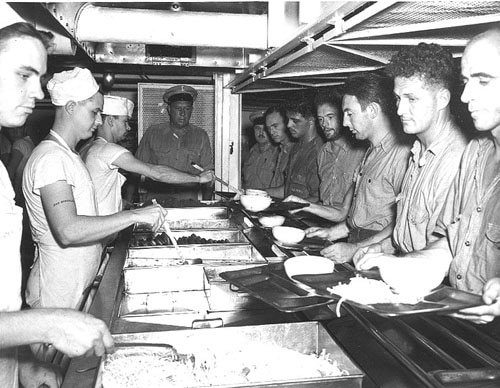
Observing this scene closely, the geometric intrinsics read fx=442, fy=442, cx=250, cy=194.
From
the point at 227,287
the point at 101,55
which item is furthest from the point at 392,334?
the point at 101,55

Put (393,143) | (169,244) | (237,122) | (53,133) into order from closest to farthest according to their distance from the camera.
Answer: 1. (53,133)
2. (169,244)
3. (393,143)
4. (237,122)

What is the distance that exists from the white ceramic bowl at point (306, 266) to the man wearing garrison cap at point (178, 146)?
3.54 m

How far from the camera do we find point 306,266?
1470mm

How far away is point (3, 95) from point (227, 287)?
1.09 meters

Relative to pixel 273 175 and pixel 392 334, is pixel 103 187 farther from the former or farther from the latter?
pixel 273 175

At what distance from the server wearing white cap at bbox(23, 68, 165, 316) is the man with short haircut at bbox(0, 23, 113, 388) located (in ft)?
1.95

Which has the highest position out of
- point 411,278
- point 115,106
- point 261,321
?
point 115,106

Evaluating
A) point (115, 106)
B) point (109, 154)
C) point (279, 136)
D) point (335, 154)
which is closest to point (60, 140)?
point (109, 154)

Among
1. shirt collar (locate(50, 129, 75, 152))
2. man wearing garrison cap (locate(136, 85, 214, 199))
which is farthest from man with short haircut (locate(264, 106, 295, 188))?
shirt collar (locate(50, 129, 75, 152))

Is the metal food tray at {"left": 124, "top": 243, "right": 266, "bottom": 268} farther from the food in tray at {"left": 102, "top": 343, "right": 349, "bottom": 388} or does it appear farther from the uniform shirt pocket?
the uniform shirt pocket

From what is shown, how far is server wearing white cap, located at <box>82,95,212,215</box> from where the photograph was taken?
291 centimetres

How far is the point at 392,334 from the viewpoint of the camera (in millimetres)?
1499

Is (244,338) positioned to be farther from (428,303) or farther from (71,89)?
(71,89)

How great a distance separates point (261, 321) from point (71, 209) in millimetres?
1006
